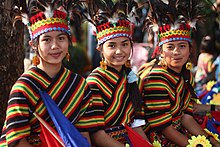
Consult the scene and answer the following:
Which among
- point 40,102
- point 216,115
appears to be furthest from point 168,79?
point 40,102

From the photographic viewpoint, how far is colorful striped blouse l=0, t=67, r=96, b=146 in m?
3.04

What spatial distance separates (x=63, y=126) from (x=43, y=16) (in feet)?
2.55

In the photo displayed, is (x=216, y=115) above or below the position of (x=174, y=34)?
below

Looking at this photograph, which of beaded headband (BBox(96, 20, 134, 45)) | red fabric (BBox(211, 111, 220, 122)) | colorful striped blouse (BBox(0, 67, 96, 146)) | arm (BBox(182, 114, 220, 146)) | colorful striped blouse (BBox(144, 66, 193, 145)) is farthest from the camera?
red fabric (BBox(211, 111, 220, 122))

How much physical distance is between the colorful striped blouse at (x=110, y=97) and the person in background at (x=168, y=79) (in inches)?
12.5

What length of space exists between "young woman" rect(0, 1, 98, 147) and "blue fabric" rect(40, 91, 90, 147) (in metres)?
0.06

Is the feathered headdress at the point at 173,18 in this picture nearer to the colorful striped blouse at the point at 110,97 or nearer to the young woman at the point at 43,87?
the colorful striped blouse at the point at 110,97

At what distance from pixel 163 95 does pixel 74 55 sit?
636cm

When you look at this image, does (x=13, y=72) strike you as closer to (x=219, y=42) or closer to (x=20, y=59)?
(x=20, y=59)

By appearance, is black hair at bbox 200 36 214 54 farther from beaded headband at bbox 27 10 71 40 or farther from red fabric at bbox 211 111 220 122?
beaded headband at bbox 27 10 71 40

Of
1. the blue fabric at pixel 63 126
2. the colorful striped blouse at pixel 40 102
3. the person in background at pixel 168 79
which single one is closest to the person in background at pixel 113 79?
the colorful striped blouse at pixel 40 102

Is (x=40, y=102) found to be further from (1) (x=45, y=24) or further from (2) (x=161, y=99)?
(2) (x=161, y=99)

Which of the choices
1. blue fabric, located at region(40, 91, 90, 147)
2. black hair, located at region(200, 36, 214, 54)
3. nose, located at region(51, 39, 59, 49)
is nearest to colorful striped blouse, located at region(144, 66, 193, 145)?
blue fabric, located at region(40, 91, 90, 147)

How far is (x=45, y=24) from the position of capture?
3186mm
